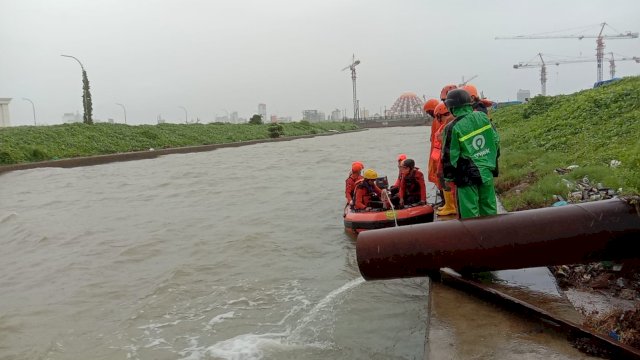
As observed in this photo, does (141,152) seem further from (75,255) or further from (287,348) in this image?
(287,348)

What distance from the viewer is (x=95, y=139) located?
32.9 meters

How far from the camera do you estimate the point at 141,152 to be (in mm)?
31828

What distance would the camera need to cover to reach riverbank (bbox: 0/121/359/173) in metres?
26.2

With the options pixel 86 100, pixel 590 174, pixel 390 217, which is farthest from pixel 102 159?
pixel 590 174

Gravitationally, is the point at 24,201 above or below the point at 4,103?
below

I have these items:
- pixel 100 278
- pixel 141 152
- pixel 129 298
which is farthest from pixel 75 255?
pixel 141 152

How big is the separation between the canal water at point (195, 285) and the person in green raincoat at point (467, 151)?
1612 mm

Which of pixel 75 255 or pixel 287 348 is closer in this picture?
pixel 287 348

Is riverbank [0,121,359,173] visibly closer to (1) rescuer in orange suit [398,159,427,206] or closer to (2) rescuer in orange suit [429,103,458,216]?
(1) rescuer in orange suit [398,159,427,206]

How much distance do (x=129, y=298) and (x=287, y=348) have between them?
2.98 meters

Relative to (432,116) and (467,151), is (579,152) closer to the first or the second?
(432,116)

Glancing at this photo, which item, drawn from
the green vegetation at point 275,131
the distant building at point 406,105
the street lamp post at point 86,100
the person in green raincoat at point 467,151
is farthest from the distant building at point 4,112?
the distant building at point 406,105

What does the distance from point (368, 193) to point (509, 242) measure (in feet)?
20.0

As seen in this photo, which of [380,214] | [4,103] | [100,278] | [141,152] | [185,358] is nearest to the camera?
[185,358]
